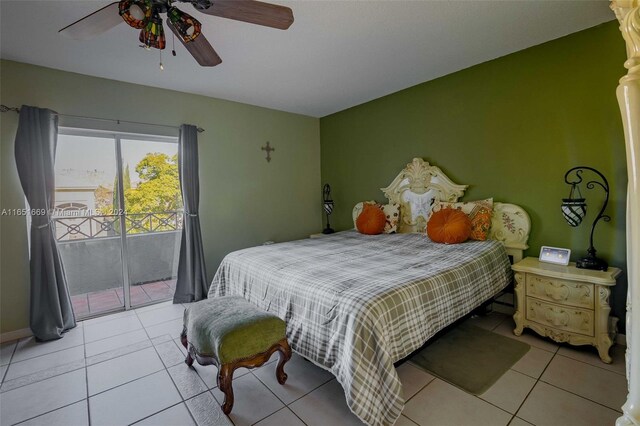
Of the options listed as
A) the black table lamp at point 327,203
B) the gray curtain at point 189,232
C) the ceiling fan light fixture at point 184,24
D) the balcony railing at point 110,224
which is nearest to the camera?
the ceiling fan light fixture at point 184,24

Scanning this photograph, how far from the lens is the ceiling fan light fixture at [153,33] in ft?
5.34

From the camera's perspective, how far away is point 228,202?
161 inches

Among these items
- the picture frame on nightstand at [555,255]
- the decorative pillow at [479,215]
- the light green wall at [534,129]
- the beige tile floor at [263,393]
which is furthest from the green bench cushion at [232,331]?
the light green wall at [534,129]

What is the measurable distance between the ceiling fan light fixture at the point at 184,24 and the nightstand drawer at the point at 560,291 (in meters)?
3.01

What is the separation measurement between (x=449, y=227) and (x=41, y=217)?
3917mm

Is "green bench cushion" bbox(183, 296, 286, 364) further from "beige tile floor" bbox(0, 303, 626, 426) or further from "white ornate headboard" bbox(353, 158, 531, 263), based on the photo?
"white ornate headboard" bbox(353, 158, 531, 263)

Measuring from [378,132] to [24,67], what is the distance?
3.87 meters

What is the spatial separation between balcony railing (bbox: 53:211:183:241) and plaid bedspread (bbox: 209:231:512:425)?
1.30m

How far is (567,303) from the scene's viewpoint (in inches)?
89.7

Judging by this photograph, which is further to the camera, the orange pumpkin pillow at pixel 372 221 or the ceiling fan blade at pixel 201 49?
the orange pumpkin pillow at pixel 372 221

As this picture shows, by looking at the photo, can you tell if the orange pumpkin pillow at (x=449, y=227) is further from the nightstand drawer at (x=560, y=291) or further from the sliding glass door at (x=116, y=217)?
the sliding glass door at (x=116, y=217)

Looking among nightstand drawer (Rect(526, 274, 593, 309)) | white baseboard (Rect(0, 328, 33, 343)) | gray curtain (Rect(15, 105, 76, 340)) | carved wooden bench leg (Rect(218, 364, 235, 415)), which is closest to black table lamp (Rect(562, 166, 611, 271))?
nightstand drawer (Rect(526, 274, 593, 309))

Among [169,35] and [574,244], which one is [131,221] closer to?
[169,35]

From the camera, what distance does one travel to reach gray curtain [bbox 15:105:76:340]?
274 centimetres
